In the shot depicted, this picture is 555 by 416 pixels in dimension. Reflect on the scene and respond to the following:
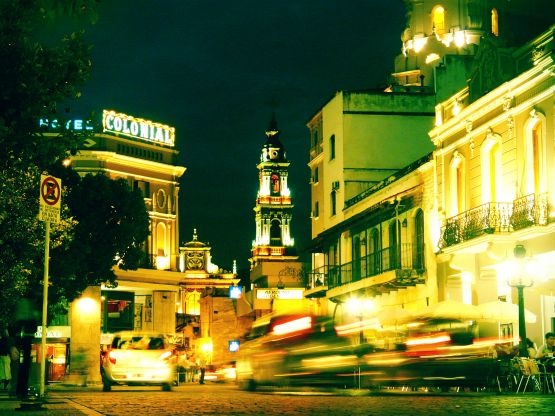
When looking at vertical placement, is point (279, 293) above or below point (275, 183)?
below

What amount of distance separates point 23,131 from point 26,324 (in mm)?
12131

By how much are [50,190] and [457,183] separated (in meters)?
19.5

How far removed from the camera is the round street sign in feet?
58.9

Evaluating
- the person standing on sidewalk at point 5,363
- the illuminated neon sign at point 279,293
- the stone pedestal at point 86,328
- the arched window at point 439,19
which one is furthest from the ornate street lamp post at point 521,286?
the arched window at point 439,19

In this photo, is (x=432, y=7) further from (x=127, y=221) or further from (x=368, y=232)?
(x=127, y=221)

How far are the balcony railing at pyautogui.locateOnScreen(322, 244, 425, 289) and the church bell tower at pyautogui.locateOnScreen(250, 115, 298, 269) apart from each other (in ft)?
237

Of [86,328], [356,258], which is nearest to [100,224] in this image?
[356,258]

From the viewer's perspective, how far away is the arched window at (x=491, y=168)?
31.1 meters

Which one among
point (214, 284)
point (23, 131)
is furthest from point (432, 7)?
point (214, 284)

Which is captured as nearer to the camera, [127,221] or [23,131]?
[23,131]

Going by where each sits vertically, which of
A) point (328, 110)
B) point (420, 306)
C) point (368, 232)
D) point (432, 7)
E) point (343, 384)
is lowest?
point (343, 384)

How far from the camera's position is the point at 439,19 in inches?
2313

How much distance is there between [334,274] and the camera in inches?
2005

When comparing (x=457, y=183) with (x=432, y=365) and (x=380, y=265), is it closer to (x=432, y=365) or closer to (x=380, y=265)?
(x=380, y=265)
